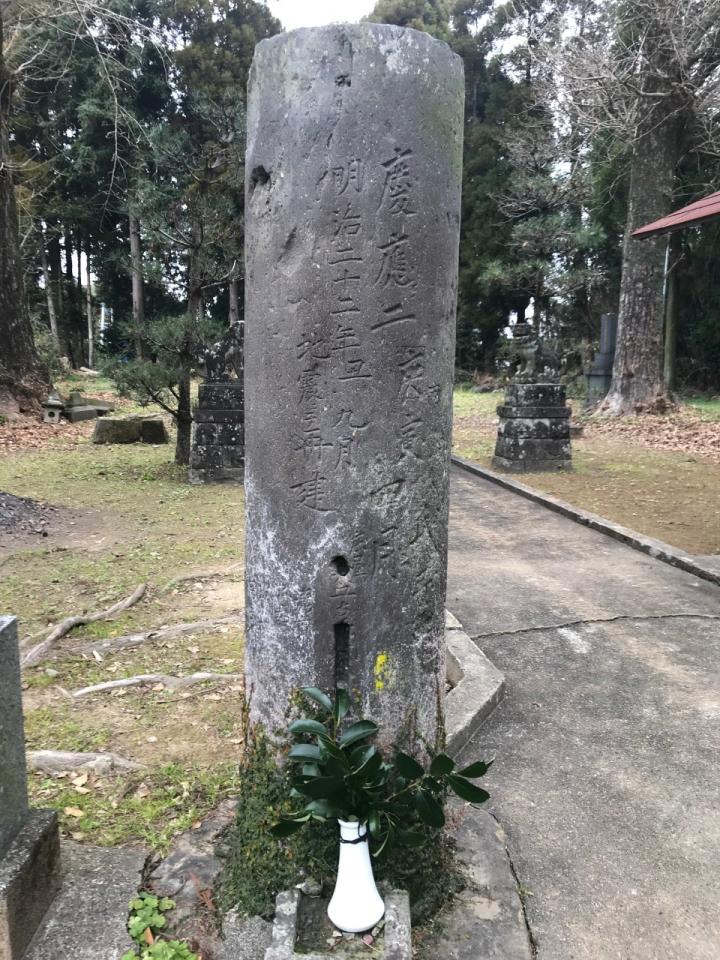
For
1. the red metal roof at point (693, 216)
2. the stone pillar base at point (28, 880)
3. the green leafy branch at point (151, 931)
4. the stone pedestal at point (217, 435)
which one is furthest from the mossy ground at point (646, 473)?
the stone pillar base at point (28, 880)

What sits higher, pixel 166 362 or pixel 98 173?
pixel 98 173

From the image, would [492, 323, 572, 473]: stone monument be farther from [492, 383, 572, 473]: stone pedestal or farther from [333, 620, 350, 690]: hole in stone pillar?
[333, 620, 350, 690]: hole in stone pillar

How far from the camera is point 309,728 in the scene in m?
1.76

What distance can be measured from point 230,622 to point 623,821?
8.52ft

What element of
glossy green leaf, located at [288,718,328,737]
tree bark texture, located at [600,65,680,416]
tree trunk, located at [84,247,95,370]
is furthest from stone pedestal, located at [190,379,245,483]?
tree trunk, located at [84,247,95,370]

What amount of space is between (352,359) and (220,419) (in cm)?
710

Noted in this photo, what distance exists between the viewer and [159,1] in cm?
2036

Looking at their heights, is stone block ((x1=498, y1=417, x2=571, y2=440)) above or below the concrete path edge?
above

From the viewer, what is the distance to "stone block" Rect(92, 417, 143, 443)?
38.7 ft

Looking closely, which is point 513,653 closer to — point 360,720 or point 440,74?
point 360,720

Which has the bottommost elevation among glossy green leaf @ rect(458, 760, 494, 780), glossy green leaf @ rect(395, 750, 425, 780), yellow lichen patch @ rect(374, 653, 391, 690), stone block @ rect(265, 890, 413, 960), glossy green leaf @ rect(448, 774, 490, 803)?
stone block @ rect(265, 890, 413, 960)

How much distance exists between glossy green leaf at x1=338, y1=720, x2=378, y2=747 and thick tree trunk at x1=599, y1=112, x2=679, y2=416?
14008 mm

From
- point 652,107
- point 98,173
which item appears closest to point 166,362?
point 652,107

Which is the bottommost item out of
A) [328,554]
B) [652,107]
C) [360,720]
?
[360,720]
